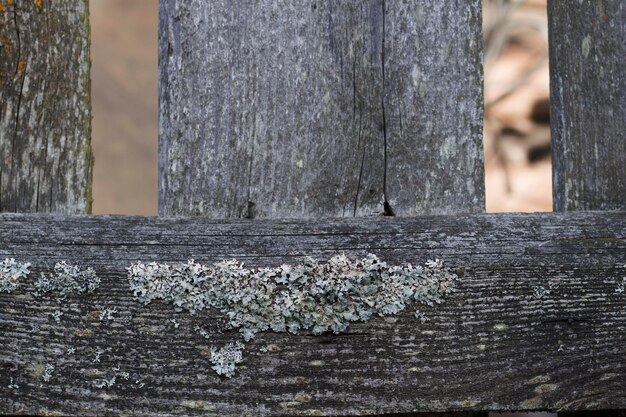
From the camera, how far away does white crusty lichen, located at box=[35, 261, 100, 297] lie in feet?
4.39

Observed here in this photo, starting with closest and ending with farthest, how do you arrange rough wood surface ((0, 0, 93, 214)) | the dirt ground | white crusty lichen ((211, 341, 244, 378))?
white crusty lichen ((211, 341, 244, 378))
rough wood surface ((0, 0, 93, 214))
the dirt ground

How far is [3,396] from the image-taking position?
133 centimetres

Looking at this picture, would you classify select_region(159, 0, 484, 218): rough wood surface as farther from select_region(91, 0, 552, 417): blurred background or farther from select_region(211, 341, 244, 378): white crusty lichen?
select_region(91, 0, 552, 417): blurred background

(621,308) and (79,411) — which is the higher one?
(621,308)

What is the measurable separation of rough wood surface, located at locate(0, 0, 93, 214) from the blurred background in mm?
3060

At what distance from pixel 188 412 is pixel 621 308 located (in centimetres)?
80

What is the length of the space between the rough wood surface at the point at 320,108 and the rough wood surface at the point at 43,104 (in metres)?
0.17

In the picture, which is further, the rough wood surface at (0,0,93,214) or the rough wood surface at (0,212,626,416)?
the rough wood surface at (0,0,93,214)

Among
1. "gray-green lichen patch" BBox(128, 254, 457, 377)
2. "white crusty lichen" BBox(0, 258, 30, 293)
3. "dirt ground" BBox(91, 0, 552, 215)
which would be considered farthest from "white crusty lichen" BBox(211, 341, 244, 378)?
"dirt ground" BBox(91, 0, 552, 215)

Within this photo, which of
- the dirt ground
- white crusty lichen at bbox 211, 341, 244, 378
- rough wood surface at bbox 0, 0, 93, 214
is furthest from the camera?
the dirt ground

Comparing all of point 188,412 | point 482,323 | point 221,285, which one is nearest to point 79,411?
point 188,412

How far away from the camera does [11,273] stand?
52.8 inches

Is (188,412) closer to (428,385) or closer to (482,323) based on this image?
(428,385)

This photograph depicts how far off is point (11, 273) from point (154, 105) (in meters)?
3.47
